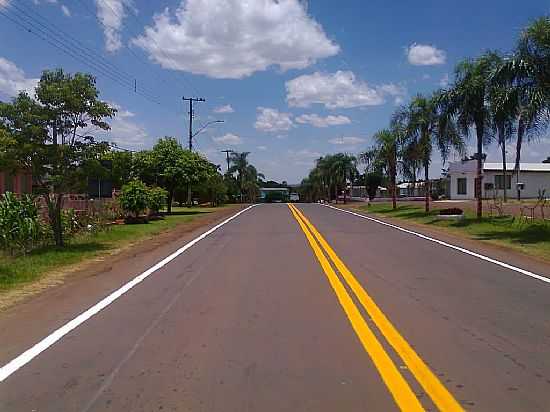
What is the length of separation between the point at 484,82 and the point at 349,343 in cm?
2595

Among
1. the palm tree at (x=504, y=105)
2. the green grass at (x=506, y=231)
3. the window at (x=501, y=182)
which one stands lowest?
the green grass at (x=506, y=231)

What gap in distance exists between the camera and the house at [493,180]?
65.8 m

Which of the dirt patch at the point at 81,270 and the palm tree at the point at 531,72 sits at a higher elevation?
the palm tree at the point at 531,72

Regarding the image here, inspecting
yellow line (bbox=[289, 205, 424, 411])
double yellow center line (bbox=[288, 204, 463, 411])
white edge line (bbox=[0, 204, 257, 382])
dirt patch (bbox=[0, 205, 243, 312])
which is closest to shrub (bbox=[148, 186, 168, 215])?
dirt patch (bbox=[0, 205, 243, 312])

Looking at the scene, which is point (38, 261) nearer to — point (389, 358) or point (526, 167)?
point (389, 358)

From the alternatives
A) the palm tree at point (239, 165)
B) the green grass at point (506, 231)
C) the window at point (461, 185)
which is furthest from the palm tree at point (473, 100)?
the palm tree at point (239, 165)

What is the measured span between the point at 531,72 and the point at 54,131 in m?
16.4

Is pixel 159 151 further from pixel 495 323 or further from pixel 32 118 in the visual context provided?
pixel 495 323

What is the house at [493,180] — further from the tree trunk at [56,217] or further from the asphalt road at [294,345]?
the asphalt road at [294,345]

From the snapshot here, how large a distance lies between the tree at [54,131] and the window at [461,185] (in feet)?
182

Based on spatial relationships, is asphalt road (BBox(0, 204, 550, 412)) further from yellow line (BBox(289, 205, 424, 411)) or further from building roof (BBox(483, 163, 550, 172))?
building roof (BBox(483, 163, 550, 172))

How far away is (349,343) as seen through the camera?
24.6ft

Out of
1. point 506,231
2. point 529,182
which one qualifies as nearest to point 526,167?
point 529,182

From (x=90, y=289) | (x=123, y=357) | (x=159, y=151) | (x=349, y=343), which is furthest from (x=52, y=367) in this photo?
(x=159, y=151)
